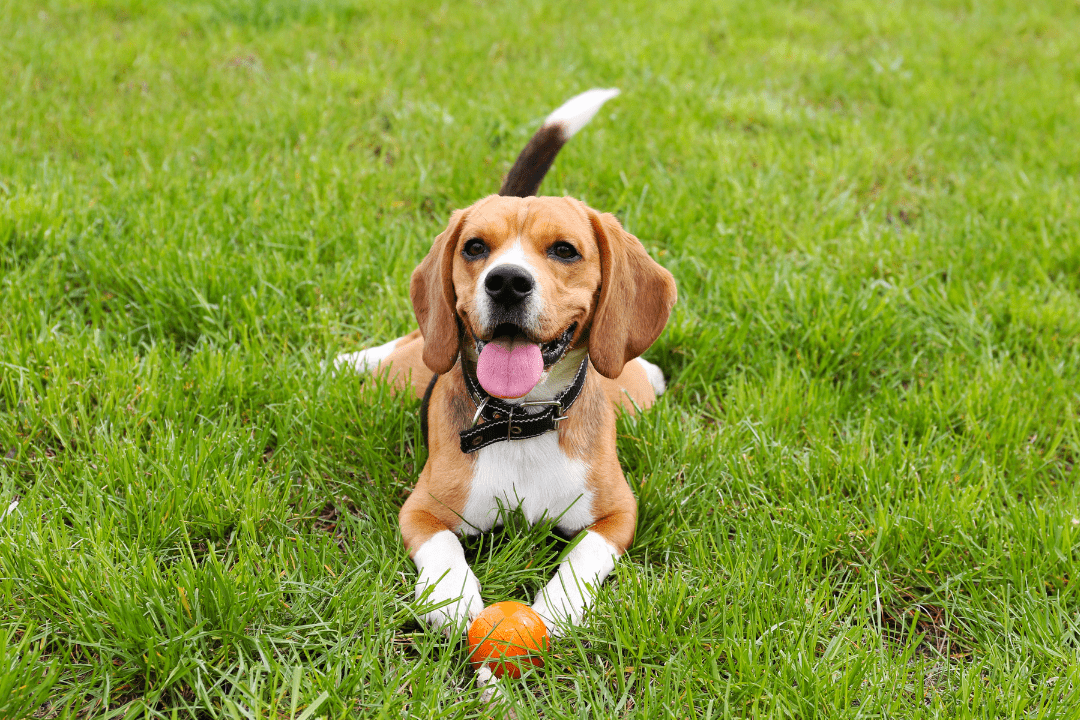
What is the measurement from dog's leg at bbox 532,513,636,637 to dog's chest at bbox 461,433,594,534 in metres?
0.14

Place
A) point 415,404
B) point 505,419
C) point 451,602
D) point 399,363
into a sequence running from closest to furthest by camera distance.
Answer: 1. point 451,602
2. point 505,419
3. point 415,404
4. point 399,363

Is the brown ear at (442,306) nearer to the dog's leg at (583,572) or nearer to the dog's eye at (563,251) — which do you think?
the dog's eye at (563,251)

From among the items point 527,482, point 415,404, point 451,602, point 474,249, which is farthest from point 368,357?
point 451,602

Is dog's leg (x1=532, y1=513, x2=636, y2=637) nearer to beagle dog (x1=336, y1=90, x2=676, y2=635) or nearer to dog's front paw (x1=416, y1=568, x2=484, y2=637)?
beagle dog (x1=336, y1=90, x2=676, y2=635)

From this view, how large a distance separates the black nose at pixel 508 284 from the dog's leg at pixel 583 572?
35.7 inches

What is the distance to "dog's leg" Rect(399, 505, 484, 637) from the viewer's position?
106 inches

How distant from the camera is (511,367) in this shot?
2865 millimetres

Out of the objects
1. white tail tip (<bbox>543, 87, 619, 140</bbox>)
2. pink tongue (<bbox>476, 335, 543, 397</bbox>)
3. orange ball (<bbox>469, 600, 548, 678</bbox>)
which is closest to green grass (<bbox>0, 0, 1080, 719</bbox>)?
orange ball (<bbox>469, 600, 548, 678</bbox>)

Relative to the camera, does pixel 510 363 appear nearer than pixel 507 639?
No

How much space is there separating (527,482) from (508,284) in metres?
0.76

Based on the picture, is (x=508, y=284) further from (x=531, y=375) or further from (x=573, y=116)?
(x=573, y=116)

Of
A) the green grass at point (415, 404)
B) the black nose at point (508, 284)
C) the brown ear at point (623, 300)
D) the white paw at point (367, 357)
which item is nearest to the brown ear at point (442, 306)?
the black nose at point (508, 284)

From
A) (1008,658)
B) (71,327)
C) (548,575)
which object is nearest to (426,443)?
(548,575)

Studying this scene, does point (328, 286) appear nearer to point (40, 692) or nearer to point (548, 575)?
point (548, 575)
